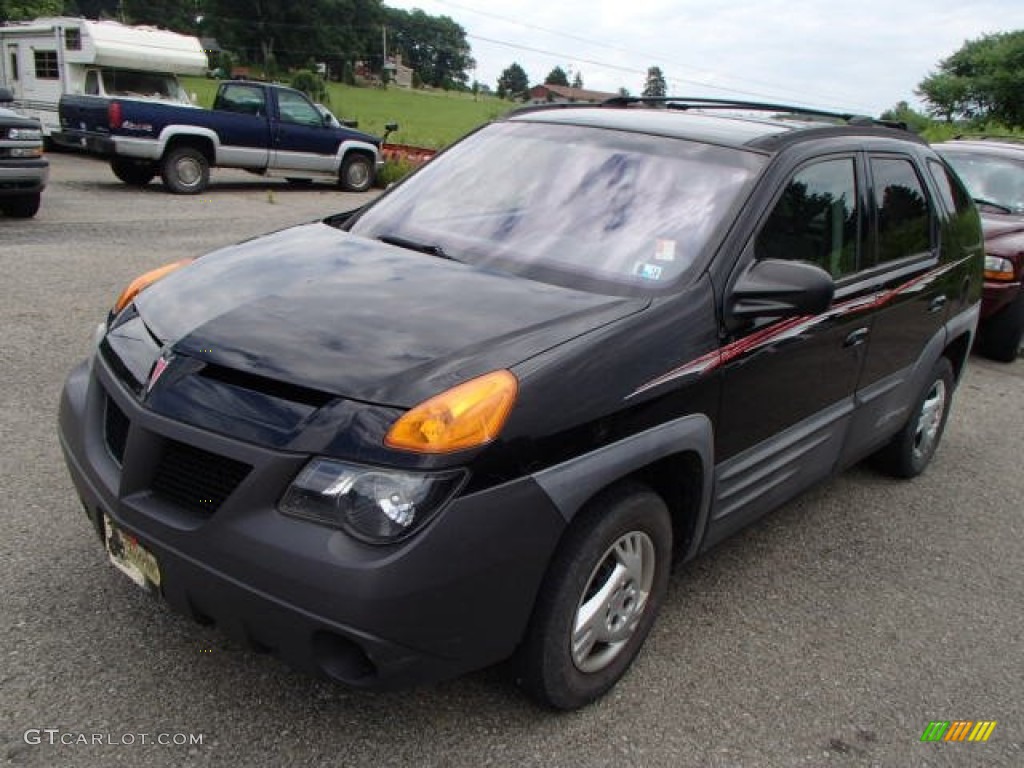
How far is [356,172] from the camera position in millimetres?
16984

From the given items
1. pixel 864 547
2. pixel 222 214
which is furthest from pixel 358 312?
pixel 222 214

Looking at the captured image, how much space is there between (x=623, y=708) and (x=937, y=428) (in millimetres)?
3140

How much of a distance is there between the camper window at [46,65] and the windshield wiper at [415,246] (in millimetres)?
15903

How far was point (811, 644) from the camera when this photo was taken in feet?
10.8

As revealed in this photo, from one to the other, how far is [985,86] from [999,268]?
38.7 meters

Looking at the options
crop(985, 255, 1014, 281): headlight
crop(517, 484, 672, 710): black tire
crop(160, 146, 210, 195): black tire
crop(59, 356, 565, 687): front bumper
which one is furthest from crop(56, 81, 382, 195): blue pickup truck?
crop(517, 484, 672, 710): black tire

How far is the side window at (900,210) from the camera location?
3.91 meters

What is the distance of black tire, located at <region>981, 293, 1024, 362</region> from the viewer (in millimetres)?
7723

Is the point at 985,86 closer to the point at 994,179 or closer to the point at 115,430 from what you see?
the point at 994,179

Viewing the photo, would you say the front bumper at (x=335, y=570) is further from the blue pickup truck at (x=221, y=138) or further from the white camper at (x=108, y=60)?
the white camper at (x=108, y=60)

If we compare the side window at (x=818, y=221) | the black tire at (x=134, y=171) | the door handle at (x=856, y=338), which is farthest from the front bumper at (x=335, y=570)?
the black tire at (x=134, y=171)

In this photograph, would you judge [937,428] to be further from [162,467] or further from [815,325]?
[162,467]

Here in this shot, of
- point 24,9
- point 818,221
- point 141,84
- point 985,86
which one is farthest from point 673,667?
point 985,86

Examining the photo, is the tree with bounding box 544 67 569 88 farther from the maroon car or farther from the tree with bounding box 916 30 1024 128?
the maroon car
